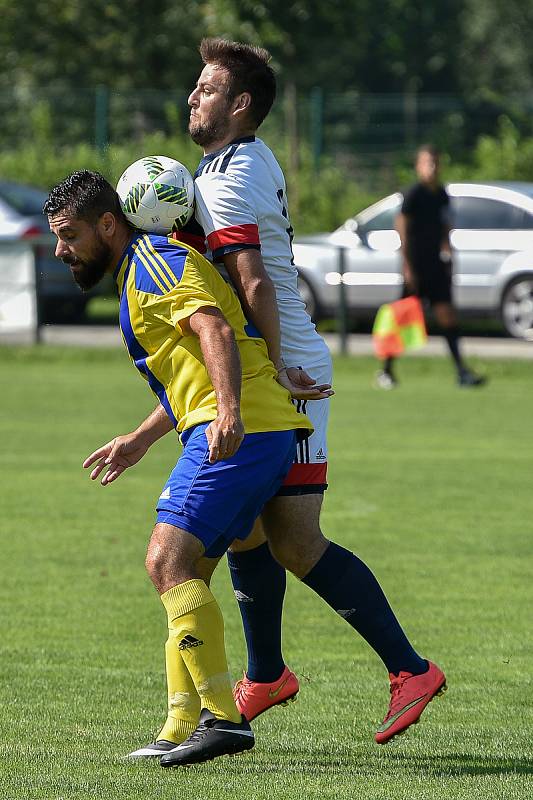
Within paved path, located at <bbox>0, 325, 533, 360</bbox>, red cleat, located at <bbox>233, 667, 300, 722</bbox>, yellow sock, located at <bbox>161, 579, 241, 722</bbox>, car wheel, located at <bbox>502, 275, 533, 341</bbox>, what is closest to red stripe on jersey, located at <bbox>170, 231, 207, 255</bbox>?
yellow sock, located at <bbox>161, 579, 241, 722</bbox>

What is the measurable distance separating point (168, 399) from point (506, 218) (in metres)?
16.6

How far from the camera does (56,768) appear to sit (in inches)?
181

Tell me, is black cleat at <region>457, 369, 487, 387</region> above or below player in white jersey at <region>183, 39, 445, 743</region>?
below

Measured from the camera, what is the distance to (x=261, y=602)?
516cm

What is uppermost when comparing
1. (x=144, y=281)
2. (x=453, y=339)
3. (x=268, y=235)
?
(x=268, y=235)

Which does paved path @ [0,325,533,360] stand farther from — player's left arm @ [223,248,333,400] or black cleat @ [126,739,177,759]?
black cleat @ [126,739,177,759]

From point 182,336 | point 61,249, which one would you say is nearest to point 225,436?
point 182,336

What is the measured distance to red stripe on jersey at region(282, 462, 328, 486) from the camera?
489cm

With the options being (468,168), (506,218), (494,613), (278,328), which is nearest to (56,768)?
(278,328)

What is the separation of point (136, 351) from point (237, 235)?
0.45 metres

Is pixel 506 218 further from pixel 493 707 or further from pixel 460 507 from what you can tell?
pixel 493 707

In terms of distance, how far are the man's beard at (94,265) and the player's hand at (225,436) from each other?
62cm

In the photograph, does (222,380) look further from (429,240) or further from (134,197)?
(429,240)

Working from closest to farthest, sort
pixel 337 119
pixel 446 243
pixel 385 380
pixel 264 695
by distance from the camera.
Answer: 1. pixel 264 695
2. pixel 446 243
3. pixel 385 380
4. pixel 337 119
